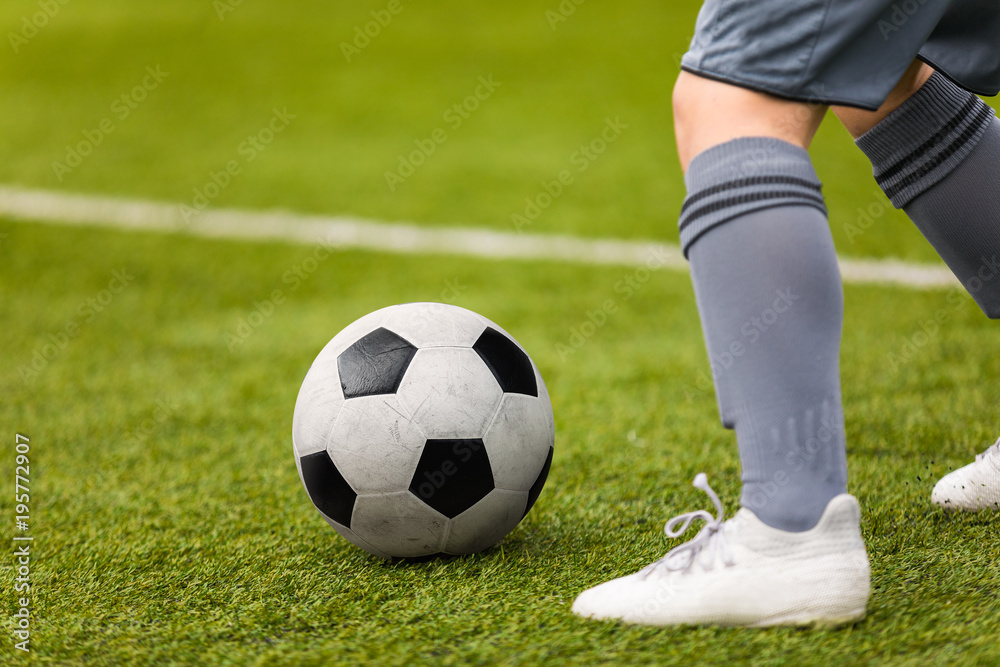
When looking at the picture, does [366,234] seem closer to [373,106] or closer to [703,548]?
[373,106]

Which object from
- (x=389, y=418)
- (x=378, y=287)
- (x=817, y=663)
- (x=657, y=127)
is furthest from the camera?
(x=657, y=127)

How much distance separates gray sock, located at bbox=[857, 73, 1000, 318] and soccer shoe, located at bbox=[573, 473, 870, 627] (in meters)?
0.73

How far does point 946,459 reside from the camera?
2.38m

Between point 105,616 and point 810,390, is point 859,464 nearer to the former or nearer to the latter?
point 810,390

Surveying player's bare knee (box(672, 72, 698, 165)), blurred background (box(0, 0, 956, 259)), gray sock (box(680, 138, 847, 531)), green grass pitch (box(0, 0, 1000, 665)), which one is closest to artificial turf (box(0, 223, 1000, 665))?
green grass pitch (box(0, 0, 1000, 665))

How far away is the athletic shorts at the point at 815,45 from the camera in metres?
1.32

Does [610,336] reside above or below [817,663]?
below

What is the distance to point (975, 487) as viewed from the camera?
1.91 metres

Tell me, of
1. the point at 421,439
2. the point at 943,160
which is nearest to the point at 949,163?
the point at 943,160

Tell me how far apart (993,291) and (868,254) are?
372cm

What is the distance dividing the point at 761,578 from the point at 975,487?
2.60 feet

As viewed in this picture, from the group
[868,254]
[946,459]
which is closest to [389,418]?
[946,459]

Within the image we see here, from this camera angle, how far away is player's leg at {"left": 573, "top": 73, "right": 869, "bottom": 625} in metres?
1.36

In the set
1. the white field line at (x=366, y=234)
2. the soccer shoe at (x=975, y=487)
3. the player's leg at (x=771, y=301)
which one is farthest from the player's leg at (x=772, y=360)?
the white field line at (x=366, y=234)
